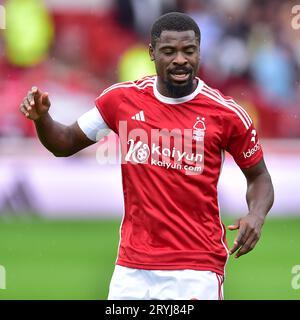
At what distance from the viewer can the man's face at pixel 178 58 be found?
6.15 meters

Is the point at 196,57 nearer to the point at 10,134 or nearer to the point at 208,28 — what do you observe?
the point at 10,134

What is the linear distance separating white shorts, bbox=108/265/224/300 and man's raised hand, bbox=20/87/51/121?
1054mm

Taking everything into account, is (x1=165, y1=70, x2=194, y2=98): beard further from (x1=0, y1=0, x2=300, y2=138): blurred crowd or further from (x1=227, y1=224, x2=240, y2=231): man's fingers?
(x1=0, y1=0, x2=300, y2=138): blurred crowd

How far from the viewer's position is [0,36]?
1695 cm

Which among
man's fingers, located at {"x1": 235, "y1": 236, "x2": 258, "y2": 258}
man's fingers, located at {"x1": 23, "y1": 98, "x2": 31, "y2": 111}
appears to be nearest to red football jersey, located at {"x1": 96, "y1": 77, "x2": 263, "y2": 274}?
man's fingers, located at {"x1": 235, "y1": 236, "x2": 258, "y2": 258}

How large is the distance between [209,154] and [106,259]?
5.51 meters

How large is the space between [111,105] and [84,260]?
5.43 m

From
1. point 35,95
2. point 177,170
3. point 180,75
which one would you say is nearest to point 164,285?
point 177,170

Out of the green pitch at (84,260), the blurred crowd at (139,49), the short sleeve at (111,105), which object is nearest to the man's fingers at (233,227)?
the short sleeve at (111,105)

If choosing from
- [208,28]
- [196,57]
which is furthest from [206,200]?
[208,28]

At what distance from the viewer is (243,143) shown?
6.28m

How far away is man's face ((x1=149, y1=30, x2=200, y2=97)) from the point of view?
615 cm
